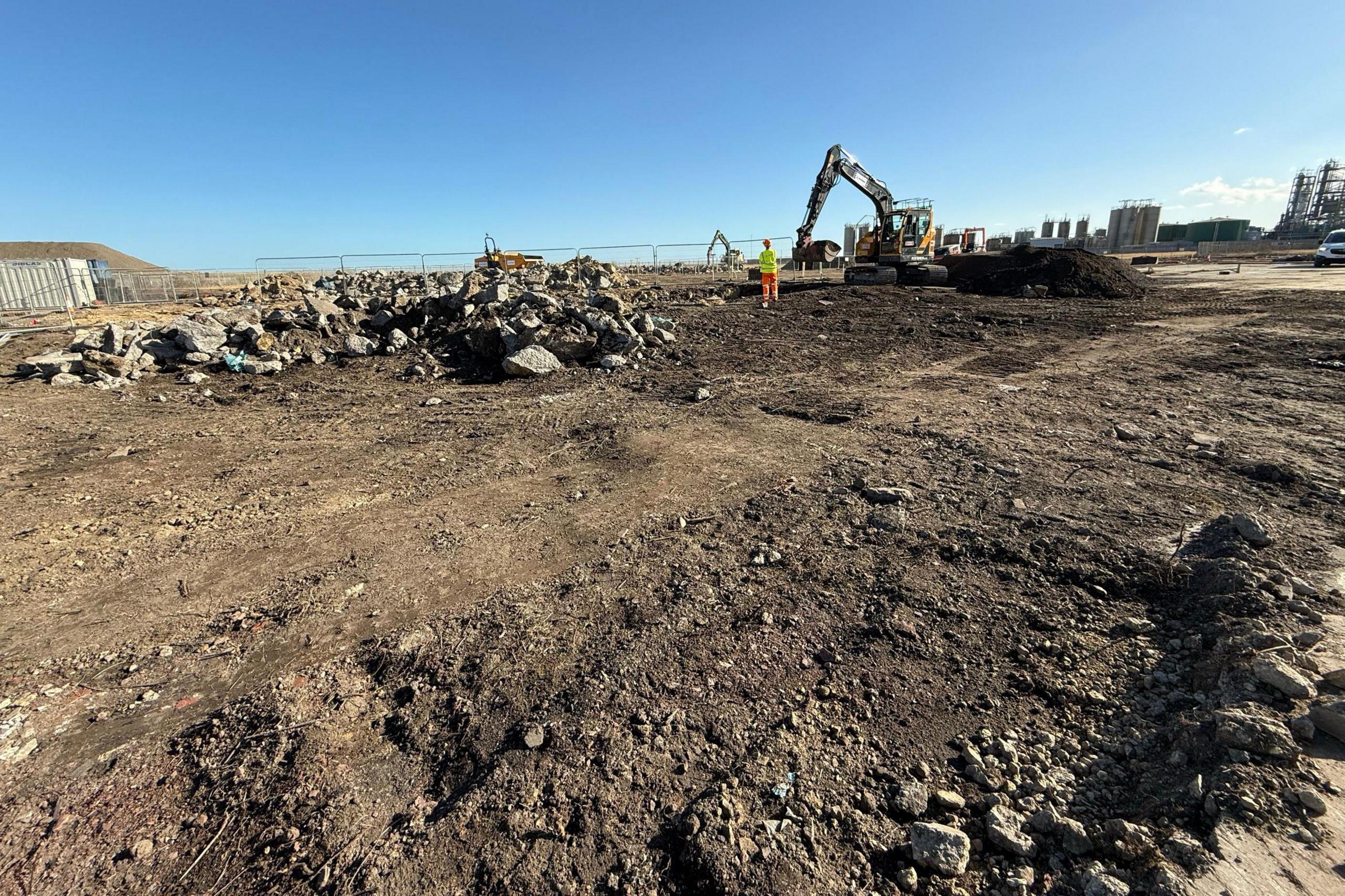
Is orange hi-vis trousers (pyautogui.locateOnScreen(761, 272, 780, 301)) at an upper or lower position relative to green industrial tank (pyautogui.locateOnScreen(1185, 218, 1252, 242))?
lower

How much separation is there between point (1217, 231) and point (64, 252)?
412ft

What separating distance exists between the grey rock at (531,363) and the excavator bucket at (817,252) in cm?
1757

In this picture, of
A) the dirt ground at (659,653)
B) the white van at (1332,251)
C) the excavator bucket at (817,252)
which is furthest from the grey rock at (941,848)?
the white van at (1332,251)

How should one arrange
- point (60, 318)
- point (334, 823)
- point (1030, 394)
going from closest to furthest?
point (334, 823) → point (1030, 394) → point (60, 318)

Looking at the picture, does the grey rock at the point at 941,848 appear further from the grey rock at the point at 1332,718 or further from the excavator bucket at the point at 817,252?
the excavator bucket at the point at 817,252

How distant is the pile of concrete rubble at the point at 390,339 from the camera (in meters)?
9.77

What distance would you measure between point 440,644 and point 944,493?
3.90 metres

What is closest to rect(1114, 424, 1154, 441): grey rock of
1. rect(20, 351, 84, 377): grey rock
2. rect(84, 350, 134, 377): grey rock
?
rect(84, 350, 134, 377): grey rock

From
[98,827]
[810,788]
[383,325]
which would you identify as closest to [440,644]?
[98,827]

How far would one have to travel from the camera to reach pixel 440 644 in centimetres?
313

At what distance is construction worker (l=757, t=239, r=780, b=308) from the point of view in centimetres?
1587

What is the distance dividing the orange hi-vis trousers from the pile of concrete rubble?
4.95 m

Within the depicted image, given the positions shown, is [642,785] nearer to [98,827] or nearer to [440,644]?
[440,644]

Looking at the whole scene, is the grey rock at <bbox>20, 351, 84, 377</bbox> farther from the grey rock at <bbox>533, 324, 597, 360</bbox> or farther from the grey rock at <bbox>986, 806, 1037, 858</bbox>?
the grey rock at <bbox>986, 806, 1037, 858</bbox>
